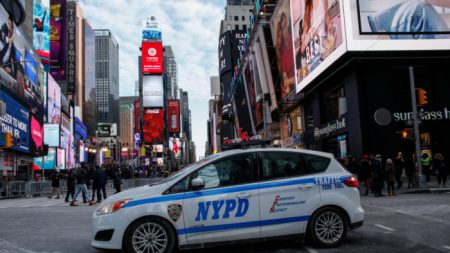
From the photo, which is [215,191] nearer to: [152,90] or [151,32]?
[152,90]

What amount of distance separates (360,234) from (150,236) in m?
4.20

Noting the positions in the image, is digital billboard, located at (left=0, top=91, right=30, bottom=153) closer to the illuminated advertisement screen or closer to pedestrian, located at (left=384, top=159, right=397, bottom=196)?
the illuminated advertisement screen

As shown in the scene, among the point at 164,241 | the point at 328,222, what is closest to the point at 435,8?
the point at 328,222

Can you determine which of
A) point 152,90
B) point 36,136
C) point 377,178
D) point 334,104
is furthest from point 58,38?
point 377,178

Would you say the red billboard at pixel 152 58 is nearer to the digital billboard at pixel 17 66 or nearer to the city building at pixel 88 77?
the digital billboard at pixel 17 66

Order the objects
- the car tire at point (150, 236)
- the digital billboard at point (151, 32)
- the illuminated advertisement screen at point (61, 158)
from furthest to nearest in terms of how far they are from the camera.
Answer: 1. the digital billboard at point (151, 32)
2. the illuminated advertisement screen at point (61, 158)
3. the car tire at point (150, 236)

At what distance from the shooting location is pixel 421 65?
26.6 metres

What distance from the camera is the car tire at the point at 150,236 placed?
6.50m

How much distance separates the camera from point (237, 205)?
22.3 ft

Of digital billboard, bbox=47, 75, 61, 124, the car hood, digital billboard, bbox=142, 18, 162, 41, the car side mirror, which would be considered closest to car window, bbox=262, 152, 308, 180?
the car side mirror

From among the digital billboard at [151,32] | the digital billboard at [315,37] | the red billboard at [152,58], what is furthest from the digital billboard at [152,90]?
the digital billboard at [315,37]

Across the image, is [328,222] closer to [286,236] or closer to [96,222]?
[286,236]

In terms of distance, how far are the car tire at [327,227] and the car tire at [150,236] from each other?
7.41ft

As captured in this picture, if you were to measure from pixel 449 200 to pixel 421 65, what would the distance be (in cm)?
1445
